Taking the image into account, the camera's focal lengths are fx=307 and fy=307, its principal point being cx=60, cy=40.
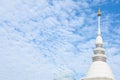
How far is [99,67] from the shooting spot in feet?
321

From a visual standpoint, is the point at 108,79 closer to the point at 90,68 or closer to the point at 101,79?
the point at 101,79

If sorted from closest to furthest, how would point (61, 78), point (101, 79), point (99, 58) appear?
point (101, 79)
point (99, 58)
point (61, 78)

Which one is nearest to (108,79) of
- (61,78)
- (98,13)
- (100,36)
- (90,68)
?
(90,68)

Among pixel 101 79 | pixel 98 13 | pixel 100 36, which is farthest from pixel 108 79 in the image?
pixel 98 13

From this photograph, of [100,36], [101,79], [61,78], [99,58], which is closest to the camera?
[101,79]

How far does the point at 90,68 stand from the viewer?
100 m

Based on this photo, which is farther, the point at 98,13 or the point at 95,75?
the point at 98,13

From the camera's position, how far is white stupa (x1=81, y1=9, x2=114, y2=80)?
9516 cm

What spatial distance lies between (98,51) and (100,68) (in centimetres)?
761

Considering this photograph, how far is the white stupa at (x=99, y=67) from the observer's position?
95162 millimetres

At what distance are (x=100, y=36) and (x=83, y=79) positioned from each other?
18.1 metres

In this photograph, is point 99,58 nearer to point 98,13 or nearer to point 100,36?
point 100,36

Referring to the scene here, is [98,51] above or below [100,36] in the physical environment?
below

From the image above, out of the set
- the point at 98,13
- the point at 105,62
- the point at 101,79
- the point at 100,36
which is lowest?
the point at 101,79
